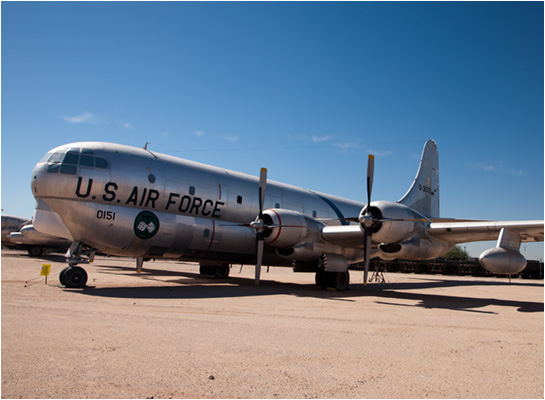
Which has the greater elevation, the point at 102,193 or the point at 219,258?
the point at 102,193

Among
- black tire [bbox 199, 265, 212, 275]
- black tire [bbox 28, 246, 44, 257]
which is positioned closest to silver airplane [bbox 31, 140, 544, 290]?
black tire [bbox 199, 265, 212, 275]

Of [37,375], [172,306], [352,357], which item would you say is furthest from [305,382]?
[172,306]

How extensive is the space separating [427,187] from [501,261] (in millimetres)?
11065

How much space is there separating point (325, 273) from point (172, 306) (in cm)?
844

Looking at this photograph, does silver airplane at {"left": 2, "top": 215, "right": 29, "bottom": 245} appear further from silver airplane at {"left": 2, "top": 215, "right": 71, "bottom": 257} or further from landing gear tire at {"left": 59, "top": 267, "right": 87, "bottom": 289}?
landing gear tire at {"left": 59, "top": 267, "right": 87, "bottom": 289}

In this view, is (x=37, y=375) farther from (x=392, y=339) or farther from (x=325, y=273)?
(x=325, y=273)

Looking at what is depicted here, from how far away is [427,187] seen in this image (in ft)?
80.1

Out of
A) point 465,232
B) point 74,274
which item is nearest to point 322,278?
point 465,232

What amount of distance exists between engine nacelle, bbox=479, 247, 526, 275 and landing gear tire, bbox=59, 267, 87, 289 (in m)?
12.7

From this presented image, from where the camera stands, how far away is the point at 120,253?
49.4 ft

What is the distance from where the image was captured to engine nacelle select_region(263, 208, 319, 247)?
1595 centimetres

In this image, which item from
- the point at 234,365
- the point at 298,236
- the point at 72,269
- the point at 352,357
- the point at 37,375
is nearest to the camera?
the point at 37,375

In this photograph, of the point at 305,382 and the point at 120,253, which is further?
the point at 120,253

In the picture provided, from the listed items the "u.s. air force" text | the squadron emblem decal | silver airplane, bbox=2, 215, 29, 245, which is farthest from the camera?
silver airplane, bbox=2, 215, 29, 245
